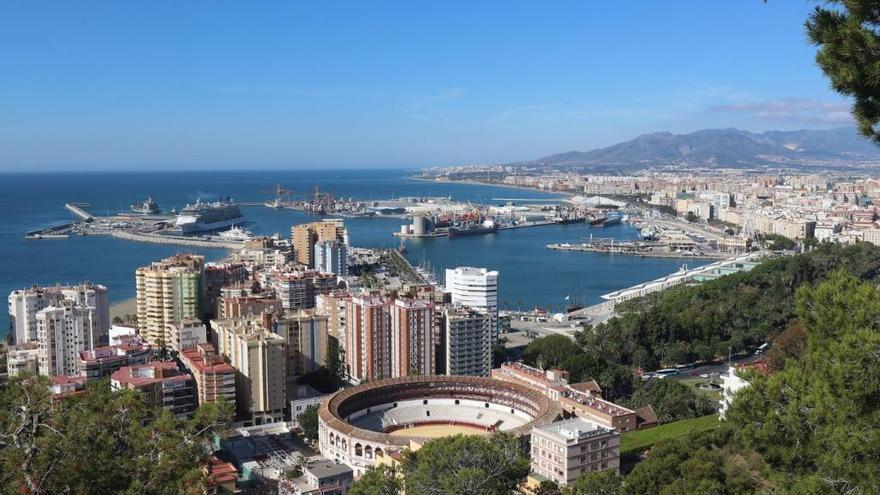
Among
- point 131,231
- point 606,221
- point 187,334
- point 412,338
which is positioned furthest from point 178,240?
point 412,338

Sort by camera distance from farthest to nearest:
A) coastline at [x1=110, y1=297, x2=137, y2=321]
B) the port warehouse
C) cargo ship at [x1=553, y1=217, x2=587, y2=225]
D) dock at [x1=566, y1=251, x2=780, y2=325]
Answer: cargo ship at [x1=553, y1=217, x2=587, y2=225]
the port warehouse
dock at [x1=566, y1=251, x2=780, y2=325]
coastline at [x1=110, y1=297, x2=137, y2=321]

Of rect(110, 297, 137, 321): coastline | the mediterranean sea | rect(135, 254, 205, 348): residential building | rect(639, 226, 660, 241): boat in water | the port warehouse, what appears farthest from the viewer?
rect(639, 226, 660, 241): boat in water

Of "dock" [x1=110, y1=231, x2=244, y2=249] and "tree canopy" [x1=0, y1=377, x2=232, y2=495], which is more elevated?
"tree canopy" [x1=0, y1=377, x2=232, y2=495]

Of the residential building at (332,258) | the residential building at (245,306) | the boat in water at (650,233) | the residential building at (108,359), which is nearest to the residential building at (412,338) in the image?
the residential building at (245,306)

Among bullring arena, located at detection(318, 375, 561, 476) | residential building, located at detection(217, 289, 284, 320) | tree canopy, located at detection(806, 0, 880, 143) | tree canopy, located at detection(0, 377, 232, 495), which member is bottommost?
bullring arena, located at detection(318, 375, 561, 476)

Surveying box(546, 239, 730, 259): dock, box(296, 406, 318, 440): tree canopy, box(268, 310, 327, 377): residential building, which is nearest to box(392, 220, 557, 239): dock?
box(546, 239, 730, 259): dock

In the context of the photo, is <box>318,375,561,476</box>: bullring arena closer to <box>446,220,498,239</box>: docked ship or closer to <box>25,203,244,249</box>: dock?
<box>25,203,244,249</box>: dock

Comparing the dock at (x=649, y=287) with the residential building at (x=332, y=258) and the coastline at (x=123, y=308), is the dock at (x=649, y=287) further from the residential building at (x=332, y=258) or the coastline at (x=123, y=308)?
the coastline at (x=123, y=308)

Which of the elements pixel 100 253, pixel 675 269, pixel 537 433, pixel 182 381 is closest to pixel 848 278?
pixel 537 433

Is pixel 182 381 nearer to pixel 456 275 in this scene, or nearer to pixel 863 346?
pixel 456 275
